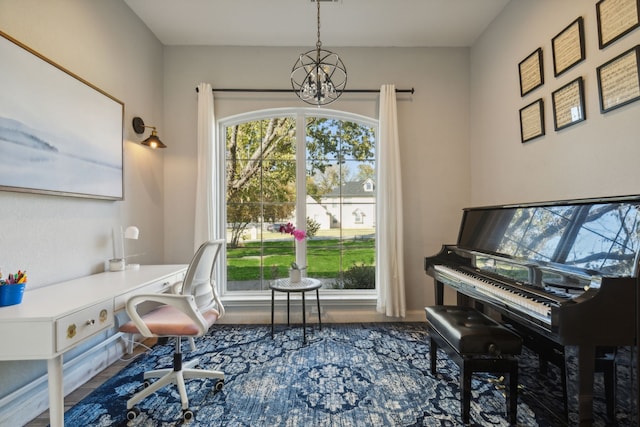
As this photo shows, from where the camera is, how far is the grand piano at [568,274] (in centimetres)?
131

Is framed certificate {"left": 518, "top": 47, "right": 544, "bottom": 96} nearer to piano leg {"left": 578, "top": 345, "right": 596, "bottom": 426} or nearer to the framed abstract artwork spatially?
piano leg {"left": 578, "top": 345, "right": 596, "bottom": 426}

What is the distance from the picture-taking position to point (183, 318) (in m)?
1.88

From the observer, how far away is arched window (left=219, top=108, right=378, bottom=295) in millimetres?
3414

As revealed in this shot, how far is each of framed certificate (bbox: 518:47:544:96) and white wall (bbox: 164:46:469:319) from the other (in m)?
0.83

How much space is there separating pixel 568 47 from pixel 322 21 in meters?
1.96

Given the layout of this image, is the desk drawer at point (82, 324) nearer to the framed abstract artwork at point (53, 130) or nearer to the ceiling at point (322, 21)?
the framed abstract artwork at point (53, 130)

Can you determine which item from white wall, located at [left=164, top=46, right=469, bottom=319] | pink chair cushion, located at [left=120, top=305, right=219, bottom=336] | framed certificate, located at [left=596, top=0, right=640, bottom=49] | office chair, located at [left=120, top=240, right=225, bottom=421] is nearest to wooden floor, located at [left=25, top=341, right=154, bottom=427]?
office chair, located at [left=120, top=240, right=225, bottom=421]

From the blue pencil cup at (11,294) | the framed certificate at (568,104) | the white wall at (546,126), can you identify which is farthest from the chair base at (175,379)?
the framed certificate at (568,104)

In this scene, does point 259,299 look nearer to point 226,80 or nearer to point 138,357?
point 138,357

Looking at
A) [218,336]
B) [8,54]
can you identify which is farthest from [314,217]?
[8,54]

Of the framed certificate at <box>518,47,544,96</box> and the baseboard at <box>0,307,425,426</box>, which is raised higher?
the framed certificate at <box>518,47,544,96</box>

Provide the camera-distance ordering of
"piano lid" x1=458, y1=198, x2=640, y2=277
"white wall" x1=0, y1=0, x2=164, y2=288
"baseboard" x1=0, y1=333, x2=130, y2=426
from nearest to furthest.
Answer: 1. "piano lid" x1=458, y1=198, x2=640, y2=277
2. "baseboard" x1=0, y1=333, x2=130, y2=426
3. "white wall" x1=0, y1=0, x2=164, y2=288

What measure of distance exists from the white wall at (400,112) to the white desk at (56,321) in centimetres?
157

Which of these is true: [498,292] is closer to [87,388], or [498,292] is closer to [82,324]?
[82,324]
